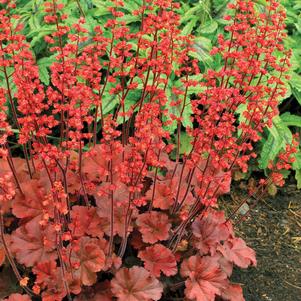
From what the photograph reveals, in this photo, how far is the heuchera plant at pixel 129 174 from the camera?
2.54 m

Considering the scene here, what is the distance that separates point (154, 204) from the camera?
→ 3.26 m

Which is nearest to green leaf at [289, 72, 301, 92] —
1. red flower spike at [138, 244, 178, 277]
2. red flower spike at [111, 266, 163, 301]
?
red flower spike at [138, 244, 178, 277]

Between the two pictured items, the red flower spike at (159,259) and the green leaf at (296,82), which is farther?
the green leaf at (296,82)

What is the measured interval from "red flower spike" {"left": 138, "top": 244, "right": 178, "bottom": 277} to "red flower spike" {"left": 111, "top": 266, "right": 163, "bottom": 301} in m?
0.11

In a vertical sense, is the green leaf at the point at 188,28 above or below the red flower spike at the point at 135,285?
above

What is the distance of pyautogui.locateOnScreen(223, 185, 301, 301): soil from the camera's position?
12.0ft

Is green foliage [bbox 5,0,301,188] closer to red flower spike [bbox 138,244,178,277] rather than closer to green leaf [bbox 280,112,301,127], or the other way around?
green leaf [bbox 280,112,301,127]

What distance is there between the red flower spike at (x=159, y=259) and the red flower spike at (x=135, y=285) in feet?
0.35

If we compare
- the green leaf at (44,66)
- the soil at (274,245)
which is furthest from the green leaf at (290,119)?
the green leaf at (44,66)

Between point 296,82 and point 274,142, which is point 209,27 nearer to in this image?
point 296,82

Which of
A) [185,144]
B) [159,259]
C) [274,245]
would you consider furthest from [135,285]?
[185,144]

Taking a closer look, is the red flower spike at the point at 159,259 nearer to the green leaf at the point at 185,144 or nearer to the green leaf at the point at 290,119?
the green leaf at the point at 185,144

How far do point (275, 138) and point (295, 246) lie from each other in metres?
0.88

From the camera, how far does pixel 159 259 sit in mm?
3025
